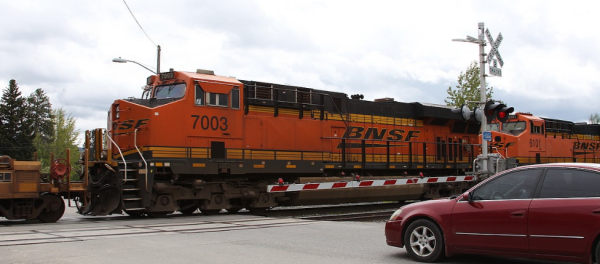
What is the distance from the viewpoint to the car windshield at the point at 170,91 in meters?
14.0

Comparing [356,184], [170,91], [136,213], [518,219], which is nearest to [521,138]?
[356,184]

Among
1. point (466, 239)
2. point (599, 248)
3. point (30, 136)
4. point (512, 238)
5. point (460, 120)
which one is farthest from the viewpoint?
point (30, 136)

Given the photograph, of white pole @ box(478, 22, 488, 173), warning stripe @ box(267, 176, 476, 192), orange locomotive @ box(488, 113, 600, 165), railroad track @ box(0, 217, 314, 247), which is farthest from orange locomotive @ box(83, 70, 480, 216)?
orange locomotive @ box(488, 113, 600, 165)

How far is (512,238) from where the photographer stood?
6.44 m

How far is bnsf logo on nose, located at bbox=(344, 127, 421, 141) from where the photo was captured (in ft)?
58.3

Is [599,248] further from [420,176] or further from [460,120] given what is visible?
[460,120]

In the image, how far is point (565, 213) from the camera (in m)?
6.01

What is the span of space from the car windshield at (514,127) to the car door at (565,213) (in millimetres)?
17540

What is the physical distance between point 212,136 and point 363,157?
226 inches

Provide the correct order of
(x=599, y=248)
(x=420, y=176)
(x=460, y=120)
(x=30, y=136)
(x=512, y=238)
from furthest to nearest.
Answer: (x=30, y=136) → (x=460, y=120) → (x=420, y=176) → (x=512, y=238) → (x=599, y=248)

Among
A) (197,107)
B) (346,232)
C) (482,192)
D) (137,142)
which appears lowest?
(346,232)

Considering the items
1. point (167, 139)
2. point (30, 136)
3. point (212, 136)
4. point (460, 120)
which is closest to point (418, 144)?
point (460, 120)

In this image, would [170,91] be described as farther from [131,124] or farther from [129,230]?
[129,230]

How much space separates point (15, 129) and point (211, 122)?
176 ft
